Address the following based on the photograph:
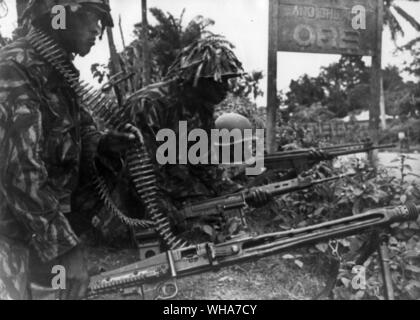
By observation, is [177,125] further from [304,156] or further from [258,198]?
[304,156]

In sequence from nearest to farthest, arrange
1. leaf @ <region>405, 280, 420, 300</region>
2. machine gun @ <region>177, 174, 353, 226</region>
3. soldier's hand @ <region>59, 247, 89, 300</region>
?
soldier's hand @ <region>59, 247, 89, 300</region>
leaf @ <region>405, 280, 420, 300</region>
machine gun @ <region>177, 174, 353, 226</region>

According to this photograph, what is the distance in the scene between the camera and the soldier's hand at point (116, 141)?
2.58 meters

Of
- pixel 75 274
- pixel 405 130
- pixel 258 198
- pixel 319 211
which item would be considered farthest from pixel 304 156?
pixel 75 274

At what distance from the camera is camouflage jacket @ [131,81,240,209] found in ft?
11.9

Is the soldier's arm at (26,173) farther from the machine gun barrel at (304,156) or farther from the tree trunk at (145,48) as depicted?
the machine gun barrel at (304,156)

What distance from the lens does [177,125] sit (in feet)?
12.5

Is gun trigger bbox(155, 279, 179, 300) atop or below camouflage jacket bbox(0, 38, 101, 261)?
below

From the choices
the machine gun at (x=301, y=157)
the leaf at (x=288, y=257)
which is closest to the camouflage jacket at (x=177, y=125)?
the machine gun at (x=301, y=157)

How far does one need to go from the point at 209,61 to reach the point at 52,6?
1.47 m

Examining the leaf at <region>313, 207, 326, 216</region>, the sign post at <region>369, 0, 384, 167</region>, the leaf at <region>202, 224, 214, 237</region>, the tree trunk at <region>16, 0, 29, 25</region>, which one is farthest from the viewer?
the sign post at <region>369, 0, 384, 167</region>

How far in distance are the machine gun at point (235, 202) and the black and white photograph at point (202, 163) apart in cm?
1

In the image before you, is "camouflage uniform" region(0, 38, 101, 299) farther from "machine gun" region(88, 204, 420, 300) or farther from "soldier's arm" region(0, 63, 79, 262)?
"machine gun" region(88, 204, 420, 300)

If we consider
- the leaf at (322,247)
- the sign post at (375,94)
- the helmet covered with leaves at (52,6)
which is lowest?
the leaf at (322,247)

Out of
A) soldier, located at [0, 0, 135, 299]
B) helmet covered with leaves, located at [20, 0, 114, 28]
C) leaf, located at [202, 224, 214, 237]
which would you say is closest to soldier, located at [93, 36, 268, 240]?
leaf, located at [202, 224, 214, 237]
